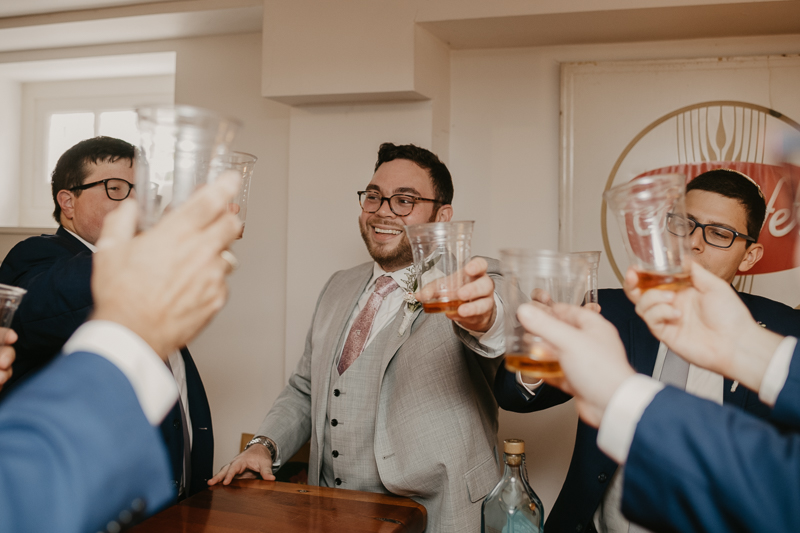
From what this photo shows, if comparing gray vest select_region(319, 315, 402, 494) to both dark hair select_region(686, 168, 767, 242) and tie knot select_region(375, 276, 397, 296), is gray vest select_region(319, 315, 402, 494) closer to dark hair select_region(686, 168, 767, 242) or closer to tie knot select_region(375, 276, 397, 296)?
tie knot select_region(375, 276, 397, 296)

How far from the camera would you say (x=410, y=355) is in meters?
1.99

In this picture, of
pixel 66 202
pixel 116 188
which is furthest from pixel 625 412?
pixel 66 202

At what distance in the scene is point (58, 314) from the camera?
1582 mm

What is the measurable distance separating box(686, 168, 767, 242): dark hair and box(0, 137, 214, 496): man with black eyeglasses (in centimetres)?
191

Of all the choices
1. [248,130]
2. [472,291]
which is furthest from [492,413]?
[248,130]

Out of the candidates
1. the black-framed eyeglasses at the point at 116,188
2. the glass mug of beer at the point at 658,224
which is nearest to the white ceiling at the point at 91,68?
the black-framed eyeglasses at the point at 116,188

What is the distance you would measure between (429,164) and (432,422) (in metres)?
1.09

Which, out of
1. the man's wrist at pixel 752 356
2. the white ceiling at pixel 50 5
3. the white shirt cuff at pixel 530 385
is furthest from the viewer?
the white ceiling at pixel 50 5

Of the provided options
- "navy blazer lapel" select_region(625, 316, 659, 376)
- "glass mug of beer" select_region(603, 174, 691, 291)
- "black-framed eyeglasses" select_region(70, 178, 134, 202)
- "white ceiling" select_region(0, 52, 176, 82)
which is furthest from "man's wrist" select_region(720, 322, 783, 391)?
"white ceiling" select_region(0, 52, 176, 82)

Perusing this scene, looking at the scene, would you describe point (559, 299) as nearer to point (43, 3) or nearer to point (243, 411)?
point (243, 411)

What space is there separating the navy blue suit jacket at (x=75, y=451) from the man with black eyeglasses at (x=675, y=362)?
120 centimetres

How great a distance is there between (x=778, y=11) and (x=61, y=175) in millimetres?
2867

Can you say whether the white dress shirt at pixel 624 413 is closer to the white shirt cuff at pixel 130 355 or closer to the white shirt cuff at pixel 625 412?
the white shirt cuff at pixel 625 412

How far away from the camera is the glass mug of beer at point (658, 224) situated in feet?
3.35
